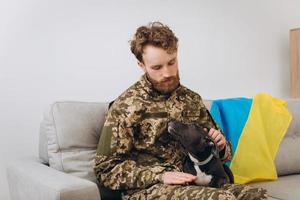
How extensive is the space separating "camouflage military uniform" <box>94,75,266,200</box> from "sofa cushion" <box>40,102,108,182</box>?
0.17 metres

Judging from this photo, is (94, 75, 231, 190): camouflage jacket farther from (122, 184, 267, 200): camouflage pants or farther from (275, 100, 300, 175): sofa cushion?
(275, 100, 300, 175): sofa cushion

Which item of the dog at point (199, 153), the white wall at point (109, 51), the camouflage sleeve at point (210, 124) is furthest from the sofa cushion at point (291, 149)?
the dog at point (199, 153)

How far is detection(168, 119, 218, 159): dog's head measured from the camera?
1617 millimetres

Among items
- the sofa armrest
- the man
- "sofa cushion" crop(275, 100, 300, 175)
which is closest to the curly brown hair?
the man

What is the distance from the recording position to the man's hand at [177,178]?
1.50m

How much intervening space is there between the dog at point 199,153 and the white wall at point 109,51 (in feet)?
2.61

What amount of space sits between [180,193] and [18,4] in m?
1.24

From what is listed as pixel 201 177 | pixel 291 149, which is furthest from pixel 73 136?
pixel 291 149

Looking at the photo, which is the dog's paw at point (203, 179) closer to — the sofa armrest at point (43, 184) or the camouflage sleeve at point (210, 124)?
the camouflage sleeve at point (210, 124)

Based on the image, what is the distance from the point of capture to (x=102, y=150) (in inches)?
65.8

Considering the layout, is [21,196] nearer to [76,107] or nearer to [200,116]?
[76,107]

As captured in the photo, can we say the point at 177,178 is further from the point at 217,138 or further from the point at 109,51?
the point at 109,51

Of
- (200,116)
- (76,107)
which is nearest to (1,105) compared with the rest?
(76,107)

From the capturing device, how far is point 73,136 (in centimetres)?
184
